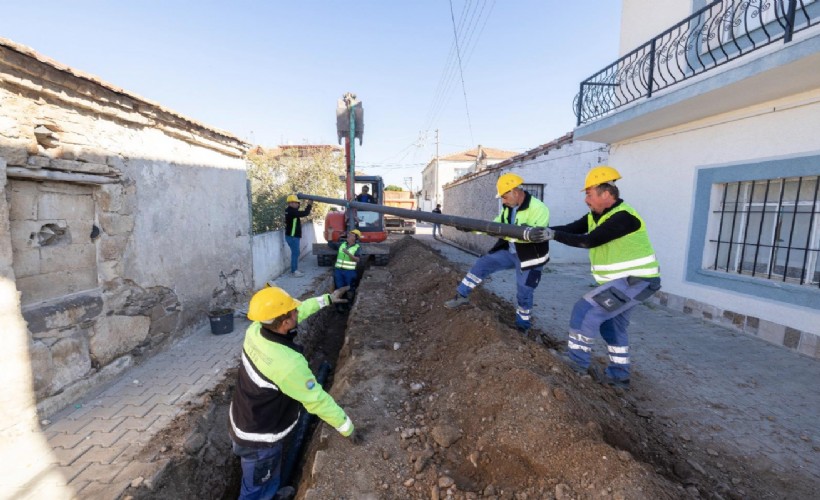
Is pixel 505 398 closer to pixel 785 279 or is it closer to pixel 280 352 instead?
pixel 280 352

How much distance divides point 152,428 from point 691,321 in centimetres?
686

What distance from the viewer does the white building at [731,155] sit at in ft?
13.8

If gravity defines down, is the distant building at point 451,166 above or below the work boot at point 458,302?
above

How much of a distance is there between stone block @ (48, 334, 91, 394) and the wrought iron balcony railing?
7368 mm

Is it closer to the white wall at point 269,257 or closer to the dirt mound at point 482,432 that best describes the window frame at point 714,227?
the dirt mound at point 482,432

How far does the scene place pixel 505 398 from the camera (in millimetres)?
2699

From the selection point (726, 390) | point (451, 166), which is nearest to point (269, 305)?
point (726, 390)

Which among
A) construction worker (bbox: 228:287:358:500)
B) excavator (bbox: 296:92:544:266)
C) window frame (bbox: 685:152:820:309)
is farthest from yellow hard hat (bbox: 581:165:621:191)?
window frame (bbox: 685:152:820:309)

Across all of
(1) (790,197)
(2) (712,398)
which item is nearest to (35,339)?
(2) (712,398)

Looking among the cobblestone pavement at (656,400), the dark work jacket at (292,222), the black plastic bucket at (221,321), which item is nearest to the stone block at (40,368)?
the cobblestone pavement at (656,400)

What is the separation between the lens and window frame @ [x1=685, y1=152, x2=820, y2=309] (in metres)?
4.32

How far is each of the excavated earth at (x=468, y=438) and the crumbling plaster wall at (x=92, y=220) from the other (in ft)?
4.06

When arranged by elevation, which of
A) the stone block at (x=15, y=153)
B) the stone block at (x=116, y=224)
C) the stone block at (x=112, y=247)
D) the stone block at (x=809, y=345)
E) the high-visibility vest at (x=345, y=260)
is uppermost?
the stone block at (x=15, y=153)

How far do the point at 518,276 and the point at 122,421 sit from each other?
13.0 ft
